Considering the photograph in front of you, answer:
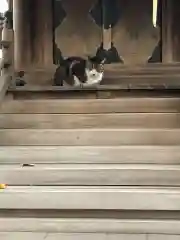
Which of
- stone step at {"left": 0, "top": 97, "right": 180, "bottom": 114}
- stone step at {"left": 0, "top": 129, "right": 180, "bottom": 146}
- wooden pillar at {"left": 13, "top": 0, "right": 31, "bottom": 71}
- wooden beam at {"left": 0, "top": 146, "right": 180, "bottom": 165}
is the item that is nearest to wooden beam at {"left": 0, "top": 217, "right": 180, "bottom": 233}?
wooden beam at {"left": 0, "top": 146, "right": 180, "bottom": 165}

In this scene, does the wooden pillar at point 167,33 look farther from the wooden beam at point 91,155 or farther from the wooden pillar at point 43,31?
the wooden beam at point 91,155

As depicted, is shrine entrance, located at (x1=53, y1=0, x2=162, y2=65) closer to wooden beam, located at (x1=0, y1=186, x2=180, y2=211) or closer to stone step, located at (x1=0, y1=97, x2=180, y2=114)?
stone step, located at (x1=0, y1=97, x2=180, y2=114)

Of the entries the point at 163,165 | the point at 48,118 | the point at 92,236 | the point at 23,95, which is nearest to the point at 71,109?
the point at 48,118

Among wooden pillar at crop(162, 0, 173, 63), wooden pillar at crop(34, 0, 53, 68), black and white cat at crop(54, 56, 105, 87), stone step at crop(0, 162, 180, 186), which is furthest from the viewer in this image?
wooden pillar at crop(34, 0, 53, 68)

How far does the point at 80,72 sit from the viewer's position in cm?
434

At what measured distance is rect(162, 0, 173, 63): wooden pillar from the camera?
4.45 meters

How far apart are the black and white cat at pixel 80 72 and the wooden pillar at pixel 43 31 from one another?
218mm

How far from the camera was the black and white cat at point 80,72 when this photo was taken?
418cm

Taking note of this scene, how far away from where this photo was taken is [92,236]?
2.46 metres

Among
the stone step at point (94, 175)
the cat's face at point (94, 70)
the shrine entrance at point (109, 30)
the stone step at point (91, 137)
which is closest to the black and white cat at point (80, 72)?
the cat's face at point (94, 70)

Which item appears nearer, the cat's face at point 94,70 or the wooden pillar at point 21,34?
the cat's face at point 94,70

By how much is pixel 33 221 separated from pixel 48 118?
0.91 m

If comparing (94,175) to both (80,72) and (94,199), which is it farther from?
(80,72)

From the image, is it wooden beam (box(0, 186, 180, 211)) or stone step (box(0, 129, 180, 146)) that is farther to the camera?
stone step (box(0, 129, 180, 146))
